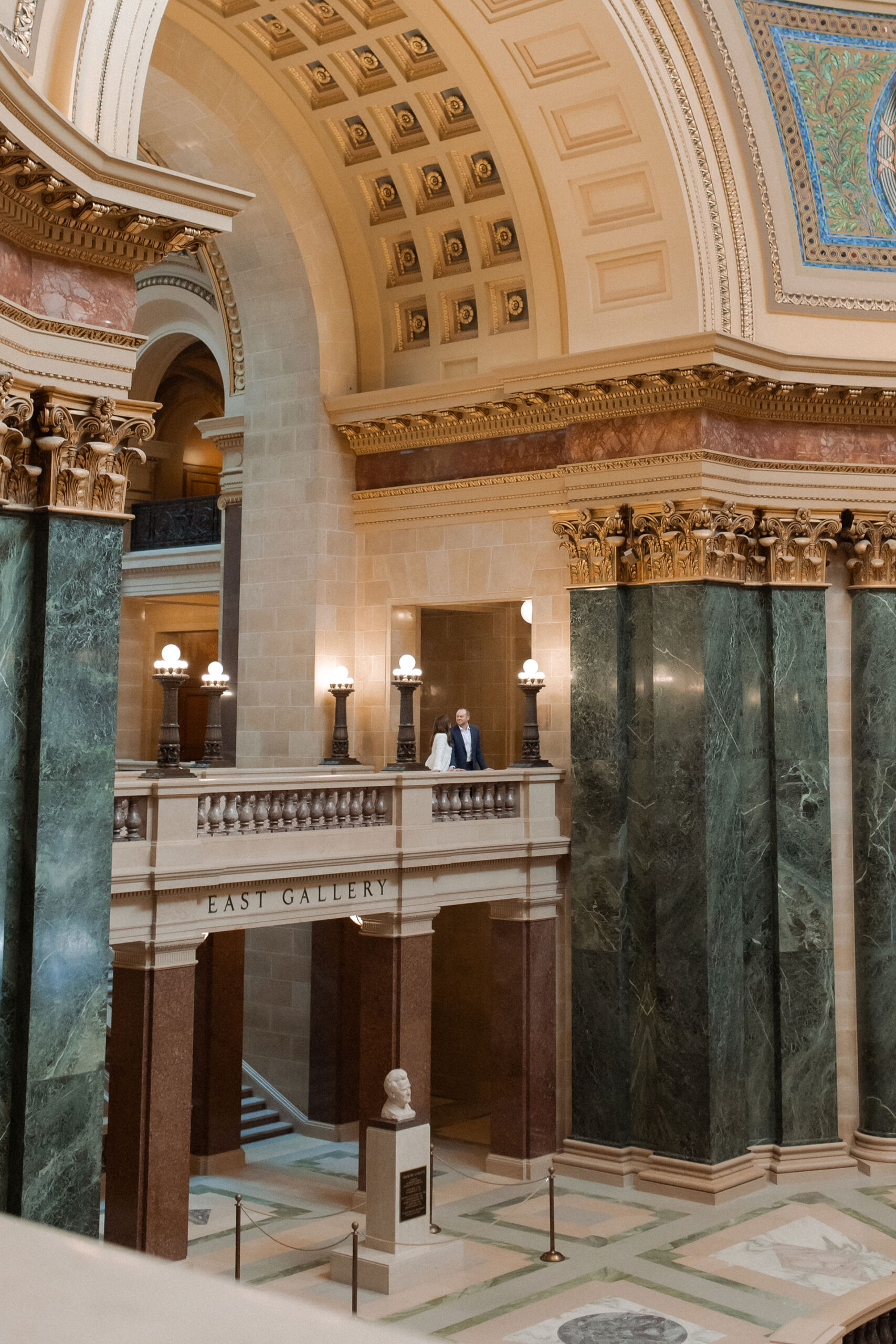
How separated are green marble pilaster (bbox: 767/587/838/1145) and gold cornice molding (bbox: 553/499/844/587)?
1.13 ft

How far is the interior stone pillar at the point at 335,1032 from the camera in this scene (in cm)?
1686

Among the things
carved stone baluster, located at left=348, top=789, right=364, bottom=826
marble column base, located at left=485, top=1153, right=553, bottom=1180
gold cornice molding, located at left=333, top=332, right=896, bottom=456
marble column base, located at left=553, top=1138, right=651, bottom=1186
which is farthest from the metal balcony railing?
marble column base, located at left=553, top=1138, right=651, bottom=1186

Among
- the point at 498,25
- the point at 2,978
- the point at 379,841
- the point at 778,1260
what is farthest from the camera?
the point at 498,25

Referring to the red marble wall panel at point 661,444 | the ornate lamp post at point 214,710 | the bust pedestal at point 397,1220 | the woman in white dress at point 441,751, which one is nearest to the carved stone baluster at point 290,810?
the ornate lamp post at point 214,710

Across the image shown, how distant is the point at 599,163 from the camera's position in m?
15.3

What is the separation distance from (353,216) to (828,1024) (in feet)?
38.1

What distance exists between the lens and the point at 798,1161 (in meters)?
15.0

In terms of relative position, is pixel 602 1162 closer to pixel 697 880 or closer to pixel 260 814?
pixel 697 880

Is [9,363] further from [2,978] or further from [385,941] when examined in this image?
[385,941]

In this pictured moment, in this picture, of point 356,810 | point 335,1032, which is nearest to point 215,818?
point 356,810

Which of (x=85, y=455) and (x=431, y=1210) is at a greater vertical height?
(x=85, y=455)

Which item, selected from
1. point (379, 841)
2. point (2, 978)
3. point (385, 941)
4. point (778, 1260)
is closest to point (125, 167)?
point (2, 978)

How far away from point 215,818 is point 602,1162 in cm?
621

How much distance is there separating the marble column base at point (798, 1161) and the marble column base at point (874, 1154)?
77mm
